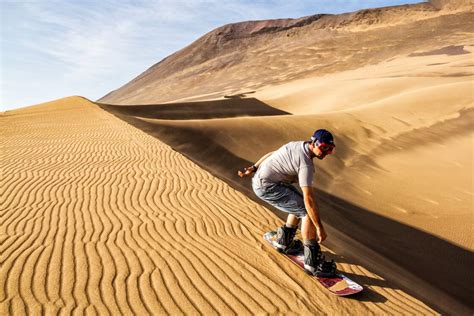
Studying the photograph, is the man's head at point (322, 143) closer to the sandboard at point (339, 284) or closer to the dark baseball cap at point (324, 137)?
the dark baseball cap at point (324, 137)

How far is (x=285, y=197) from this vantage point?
16.4 feet

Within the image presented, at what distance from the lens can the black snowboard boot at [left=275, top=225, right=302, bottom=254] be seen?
538 cm

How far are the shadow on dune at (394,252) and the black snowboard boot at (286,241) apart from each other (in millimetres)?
768

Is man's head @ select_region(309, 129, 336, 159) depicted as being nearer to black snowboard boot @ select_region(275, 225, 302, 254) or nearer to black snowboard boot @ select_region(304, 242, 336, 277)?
black snowboard boot @ select_region(304, 242, 336, 277)

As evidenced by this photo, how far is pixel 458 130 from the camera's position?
20859mm

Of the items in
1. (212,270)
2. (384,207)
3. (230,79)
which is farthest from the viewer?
(230,79)

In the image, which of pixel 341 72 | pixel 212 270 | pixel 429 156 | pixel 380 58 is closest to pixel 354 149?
pixel 429 156

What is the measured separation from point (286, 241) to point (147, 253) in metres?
1.75

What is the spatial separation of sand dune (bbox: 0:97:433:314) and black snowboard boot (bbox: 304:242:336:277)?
0.14m

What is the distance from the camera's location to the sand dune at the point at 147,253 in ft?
13.9

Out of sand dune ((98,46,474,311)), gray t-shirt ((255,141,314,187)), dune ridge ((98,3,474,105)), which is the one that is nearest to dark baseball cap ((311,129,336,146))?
gray t-shirt ((255,141,314,187))

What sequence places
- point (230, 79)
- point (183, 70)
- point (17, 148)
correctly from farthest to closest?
point (183, 70) < point (230, 79) < point (17, 148)

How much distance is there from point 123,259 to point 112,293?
2.62ft

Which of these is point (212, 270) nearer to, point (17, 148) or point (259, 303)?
point (259, 303)
